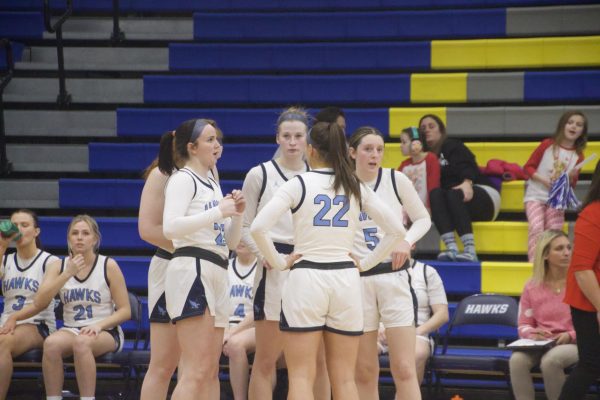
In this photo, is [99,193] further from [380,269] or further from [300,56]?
[380,269]

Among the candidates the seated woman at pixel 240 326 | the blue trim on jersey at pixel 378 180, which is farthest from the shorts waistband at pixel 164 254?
the seated woman at pixel 240 326

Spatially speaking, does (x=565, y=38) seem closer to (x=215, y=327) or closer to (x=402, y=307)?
(x=402, y=307)

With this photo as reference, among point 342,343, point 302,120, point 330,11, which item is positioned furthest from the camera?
point 330,11

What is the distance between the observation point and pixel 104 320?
6.54 metres

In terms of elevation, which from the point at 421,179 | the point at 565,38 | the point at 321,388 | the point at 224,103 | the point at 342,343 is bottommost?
the point at 321,388

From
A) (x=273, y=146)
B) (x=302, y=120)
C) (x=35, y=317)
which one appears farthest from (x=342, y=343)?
(x=273, y=146)

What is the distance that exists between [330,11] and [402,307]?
5.58 m

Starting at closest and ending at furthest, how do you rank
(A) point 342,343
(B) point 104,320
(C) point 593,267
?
(A) point 342,343 → (C) point 593,267 → (B) point 104,320

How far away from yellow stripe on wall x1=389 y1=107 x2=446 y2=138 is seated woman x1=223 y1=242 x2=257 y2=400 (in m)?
2.29

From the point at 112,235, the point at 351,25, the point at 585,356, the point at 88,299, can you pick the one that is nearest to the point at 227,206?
the point at 585,356

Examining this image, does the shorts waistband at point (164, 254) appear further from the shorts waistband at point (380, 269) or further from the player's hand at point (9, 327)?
the player's hand at point (9, 327)

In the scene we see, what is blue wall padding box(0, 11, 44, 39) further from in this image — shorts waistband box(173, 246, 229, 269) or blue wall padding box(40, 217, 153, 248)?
shorts waistband box(173, 246, 229, 269)

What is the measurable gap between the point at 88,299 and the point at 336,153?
294cm

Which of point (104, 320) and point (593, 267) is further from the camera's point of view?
point (104, 320)
